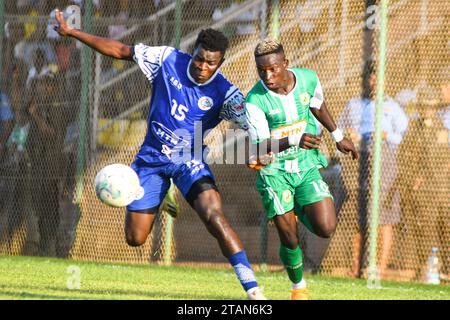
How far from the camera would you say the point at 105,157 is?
16.0 m

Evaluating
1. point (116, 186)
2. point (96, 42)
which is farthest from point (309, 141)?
point (96, 42)

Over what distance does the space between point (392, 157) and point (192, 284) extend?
317 cm

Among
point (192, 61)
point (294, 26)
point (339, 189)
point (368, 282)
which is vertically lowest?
point (368, 282)

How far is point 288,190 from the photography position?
409 inches

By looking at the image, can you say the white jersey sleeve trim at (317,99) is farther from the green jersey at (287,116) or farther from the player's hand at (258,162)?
the player's hand at (258,162)

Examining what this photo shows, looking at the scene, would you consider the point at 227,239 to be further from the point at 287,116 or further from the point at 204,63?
the point at 204,63

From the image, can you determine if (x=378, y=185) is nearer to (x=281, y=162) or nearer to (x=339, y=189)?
(x=339, y=189)

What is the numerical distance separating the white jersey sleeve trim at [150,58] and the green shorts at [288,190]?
4.64ft

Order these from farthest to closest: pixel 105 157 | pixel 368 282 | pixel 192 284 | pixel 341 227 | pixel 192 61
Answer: pixel 105 157, pixel 341 227, pixel 368 282, pixel 192 284, pixel 192 61

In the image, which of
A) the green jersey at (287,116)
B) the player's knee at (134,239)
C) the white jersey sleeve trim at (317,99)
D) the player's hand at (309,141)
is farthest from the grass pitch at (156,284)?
the white jersey sleeve trim at (317,99)

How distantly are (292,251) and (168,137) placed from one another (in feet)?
5.10

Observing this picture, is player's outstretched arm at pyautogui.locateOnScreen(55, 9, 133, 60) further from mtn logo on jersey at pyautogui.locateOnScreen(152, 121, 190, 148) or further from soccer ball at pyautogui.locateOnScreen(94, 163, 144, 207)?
soccer ball at pyautogui.locateOnScreen(94, 163, 144, 207)

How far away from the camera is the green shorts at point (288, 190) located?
10.3 meters

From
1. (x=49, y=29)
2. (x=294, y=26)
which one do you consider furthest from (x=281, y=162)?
(x=49, y=29)
